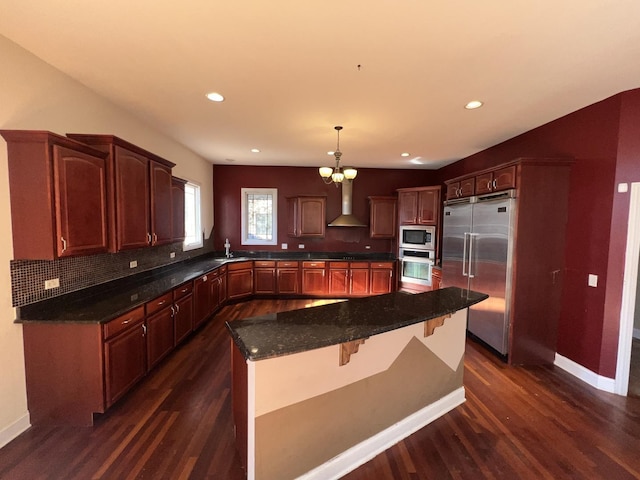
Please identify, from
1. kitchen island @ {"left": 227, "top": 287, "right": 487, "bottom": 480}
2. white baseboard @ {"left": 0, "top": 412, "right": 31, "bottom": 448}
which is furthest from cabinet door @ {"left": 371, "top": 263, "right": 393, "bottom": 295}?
white baseboard @ {"left": 0, "top": 412, "right": 31, "bottom": 448}

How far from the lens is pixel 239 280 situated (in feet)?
17.6

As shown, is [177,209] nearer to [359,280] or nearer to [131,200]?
[131,200]

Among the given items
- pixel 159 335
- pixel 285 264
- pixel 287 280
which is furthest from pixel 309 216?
pixel 159 335

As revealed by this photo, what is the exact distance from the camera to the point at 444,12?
1.60 metres

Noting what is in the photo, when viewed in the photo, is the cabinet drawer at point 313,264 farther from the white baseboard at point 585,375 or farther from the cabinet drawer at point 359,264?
the white baseboard at point 585,375

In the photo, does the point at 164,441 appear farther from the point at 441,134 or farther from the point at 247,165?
the point at 247,165

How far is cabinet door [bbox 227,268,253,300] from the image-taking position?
5215 mm

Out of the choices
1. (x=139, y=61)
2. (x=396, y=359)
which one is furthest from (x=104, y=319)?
(x=396, y=359)

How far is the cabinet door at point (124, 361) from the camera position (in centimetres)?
219

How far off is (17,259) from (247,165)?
4381mm

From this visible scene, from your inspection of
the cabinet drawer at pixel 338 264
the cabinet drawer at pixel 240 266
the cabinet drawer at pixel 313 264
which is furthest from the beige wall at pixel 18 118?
the cabinet drawer at pixel 338 264

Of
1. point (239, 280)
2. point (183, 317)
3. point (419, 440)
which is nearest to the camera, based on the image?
point (419, 440)

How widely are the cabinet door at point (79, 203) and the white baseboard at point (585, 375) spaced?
4663mm

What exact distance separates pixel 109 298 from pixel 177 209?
1.53 meters
